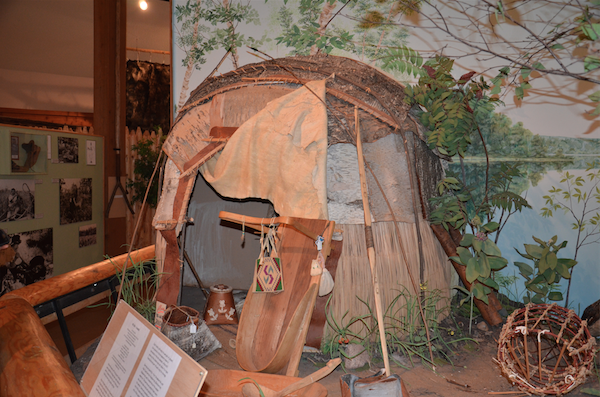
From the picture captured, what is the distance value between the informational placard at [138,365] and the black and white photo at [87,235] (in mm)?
2734

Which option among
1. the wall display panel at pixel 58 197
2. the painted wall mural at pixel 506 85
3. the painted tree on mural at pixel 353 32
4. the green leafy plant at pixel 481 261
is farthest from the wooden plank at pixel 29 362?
the painted tree on mural at pixel 353 32

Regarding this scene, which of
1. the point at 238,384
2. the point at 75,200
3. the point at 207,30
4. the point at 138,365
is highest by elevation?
the point at 207,30

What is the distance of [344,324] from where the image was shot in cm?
294

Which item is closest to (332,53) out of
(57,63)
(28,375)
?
(28,375)

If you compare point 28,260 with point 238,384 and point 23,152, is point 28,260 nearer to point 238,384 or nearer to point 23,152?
point 23,152

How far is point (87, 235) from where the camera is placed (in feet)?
14.6

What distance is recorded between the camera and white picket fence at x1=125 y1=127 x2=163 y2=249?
224 inches

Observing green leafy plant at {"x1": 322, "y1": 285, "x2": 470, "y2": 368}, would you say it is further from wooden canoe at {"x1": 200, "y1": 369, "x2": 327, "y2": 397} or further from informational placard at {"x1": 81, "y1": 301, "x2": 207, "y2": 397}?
informational placard at {"x1": 81, "y1": 301, "x2": 207, "y2": 397}

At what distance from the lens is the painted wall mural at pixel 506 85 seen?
340cm

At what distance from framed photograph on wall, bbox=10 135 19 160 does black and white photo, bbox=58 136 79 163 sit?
0.48 meters

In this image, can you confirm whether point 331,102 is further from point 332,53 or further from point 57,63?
point 57,63

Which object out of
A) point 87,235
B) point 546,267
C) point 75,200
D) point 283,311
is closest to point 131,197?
point 87,235

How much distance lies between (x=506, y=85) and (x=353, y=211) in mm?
1775

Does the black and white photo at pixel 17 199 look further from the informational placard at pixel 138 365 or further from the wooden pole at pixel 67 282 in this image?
the informational placard at pixel 138 365
